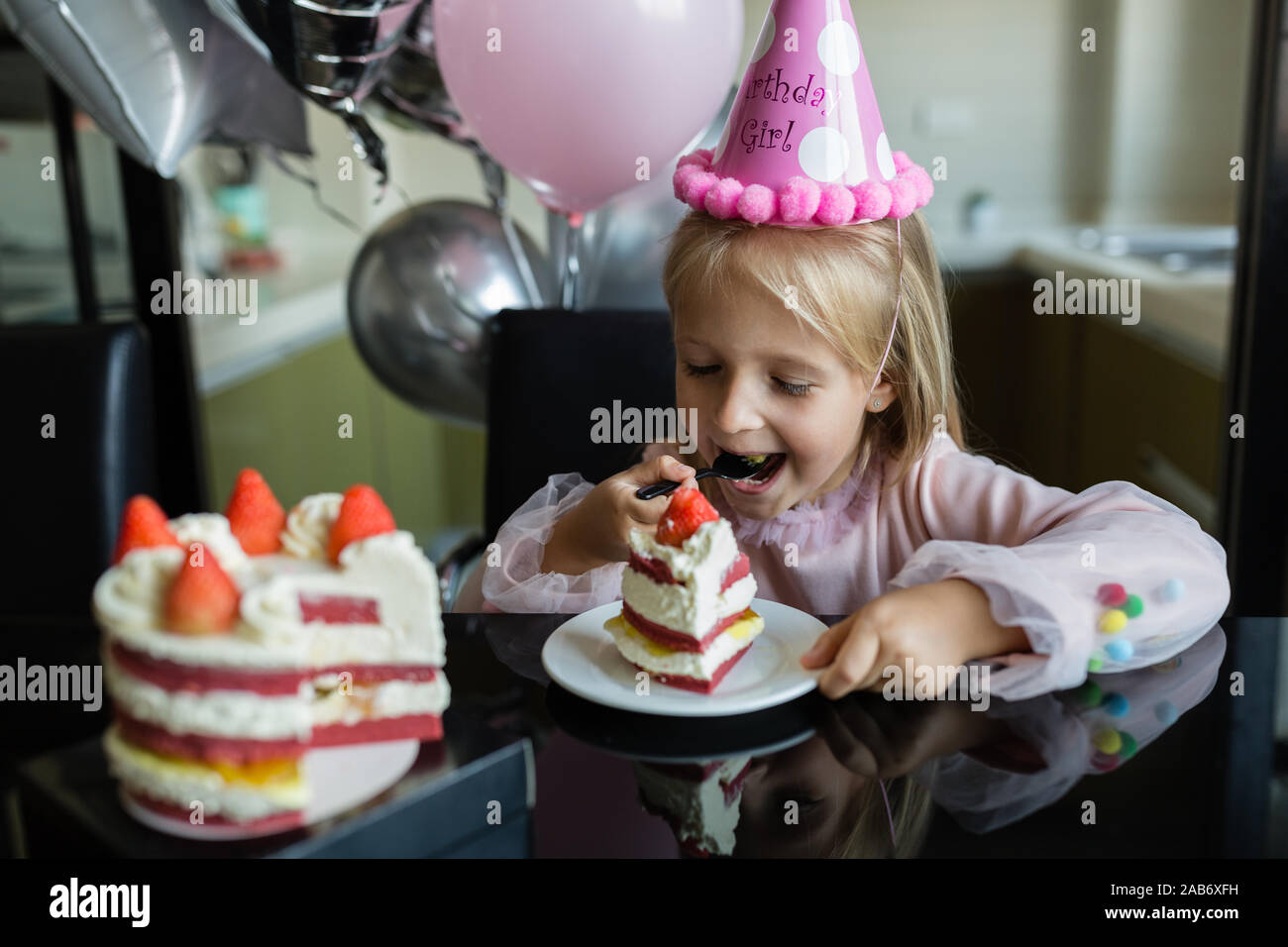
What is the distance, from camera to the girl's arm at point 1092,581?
A: 84cm

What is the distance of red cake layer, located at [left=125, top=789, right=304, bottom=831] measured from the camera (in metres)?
0.65

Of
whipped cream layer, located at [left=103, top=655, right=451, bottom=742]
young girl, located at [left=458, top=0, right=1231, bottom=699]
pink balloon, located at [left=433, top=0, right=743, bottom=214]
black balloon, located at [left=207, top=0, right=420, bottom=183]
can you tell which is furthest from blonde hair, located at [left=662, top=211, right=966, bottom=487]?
whipped cream layer, located at [left=103, top=655, right=451, bottom=742]

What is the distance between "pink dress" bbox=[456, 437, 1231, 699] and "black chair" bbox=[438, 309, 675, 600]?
16cm

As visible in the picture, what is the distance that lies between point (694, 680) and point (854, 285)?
490 millimetres

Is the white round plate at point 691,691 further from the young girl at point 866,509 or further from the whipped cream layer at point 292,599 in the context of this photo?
the whipped cream layer at point 292,599

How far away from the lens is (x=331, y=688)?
714mm

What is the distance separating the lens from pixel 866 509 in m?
1.32

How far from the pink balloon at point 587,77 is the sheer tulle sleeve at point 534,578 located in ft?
1.49

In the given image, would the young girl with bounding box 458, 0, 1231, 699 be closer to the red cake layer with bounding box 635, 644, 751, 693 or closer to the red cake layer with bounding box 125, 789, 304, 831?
the red cake layer with bounding box 635, 644, 751, 693

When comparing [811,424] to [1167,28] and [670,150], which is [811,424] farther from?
[1167,28]

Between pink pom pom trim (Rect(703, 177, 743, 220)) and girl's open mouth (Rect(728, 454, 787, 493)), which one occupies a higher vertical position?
pink pom pom trim (Rect(703, 177, 743, 220))

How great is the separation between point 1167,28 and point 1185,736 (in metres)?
3.54

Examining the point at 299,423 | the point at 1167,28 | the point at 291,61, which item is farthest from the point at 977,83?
the point at 291,61

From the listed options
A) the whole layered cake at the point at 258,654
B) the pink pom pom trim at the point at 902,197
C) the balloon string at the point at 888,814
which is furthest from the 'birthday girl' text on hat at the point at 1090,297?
the whole layered cake at the point at 258,654
